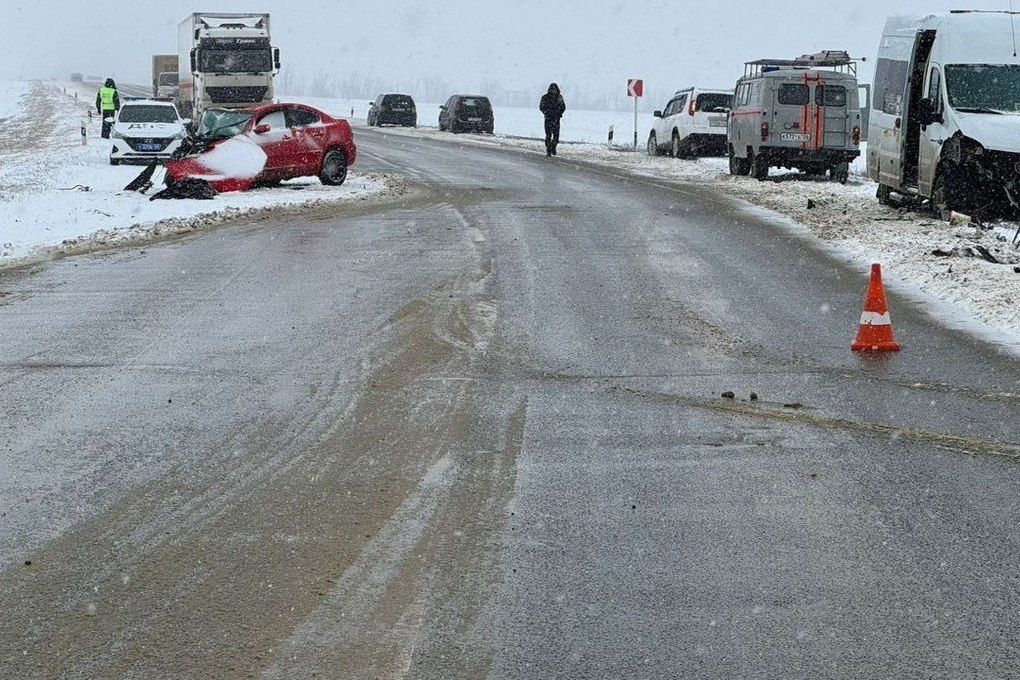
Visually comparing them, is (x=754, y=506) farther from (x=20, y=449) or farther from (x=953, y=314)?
(x=953, y=314)

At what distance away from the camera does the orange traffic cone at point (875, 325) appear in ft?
31.1

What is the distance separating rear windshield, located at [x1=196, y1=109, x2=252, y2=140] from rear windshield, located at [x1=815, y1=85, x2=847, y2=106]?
11281 mm

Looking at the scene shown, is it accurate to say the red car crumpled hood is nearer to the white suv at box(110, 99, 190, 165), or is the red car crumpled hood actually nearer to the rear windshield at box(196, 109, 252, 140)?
the rear windshield at box(196, 109, 252, 140)

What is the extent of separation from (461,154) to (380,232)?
746 inches

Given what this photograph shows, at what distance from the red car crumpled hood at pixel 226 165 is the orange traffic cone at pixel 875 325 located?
571 inches

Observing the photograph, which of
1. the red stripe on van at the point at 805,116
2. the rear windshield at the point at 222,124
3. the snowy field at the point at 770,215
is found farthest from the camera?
the red stripe on van at the point at 805,116

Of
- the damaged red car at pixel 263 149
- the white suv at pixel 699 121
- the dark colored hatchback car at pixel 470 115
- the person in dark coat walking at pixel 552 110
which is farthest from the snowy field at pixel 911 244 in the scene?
the dark colored hatchback car at pixel 470 115

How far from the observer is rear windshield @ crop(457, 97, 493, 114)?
5184cm

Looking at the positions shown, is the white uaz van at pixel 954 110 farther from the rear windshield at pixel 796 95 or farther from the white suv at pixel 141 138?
the white suv at pixel 141 138

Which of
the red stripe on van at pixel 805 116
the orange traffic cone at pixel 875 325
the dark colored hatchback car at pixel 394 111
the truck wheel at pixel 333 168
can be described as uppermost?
the dark colored hatchback car at pixel 394 111

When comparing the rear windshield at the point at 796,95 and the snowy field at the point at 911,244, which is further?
the rear windshield at the point at 796,95

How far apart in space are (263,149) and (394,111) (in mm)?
36255

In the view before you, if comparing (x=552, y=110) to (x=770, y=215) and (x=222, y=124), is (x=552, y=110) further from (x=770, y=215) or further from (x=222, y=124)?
(x=770, y=215)

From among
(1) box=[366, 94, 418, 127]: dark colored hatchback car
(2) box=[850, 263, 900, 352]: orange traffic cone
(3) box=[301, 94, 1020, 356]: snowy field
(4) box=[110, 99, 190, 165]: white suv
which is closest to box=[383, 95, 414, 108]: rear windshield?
(1) box=[366, 94, 418, 127]: dark colored hatchback car
